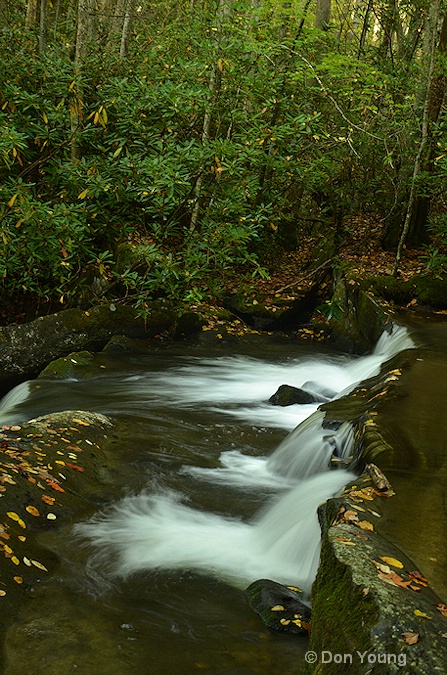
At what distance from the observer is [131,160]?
36.4 feet

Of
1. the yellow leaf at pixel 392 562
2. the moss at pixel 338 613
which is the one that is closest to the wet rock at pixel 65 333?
the moss at pixel 338 613

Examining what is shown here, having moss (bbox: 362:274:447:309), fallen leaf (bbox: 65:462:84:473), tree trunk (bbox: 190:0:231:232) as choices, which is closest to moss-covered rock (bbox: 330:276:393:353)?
moss (bbox: 362:274:447:309)

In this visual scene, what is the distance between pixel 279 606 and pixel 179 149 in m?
8.39

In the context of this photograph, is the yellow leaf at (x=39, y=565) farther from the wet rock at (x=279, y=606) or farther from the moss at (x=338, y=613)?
the moss at (x=338, y=613)

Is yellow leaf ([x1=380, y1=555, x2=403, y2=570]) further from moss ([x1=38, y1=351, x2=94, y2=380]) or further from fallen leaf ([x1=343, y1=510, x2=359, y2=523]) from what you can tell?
moss ([x1=38, y1=351, x2=94, y2=380])

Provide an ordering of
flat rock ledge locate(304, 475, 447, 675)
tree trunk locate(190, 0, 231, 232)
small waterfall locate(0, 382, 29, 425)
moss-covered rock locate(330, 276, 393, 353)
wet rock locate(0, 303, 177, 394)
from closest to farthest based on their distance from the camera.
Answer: flat rock ledge locate(304, 475, 447, 675)
small waterfall locate(0, 382, 29, 425)
wet rock locate(0, 303, 177, 394)
tree trunk locate(190, 0, 231, 232)
moss-covered rock locate(330, 276, 393, 353)

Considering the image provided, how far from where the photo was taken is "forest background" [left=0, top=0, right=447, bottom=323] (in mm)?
11102

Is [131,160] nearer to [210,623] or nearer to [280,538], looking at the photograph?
[280,538]

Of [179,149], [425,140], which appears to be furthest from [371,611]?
[425,140]

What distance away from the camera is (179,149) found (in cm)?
1100

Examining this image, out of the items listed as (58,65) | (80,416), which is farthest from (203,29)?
(80,416)

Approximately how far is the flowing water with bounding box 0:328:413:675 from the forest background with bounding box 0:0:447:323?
259 cm

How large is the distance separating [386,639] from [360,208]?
14.9 m

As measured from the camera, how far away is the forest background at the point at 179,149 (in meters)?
11.1
